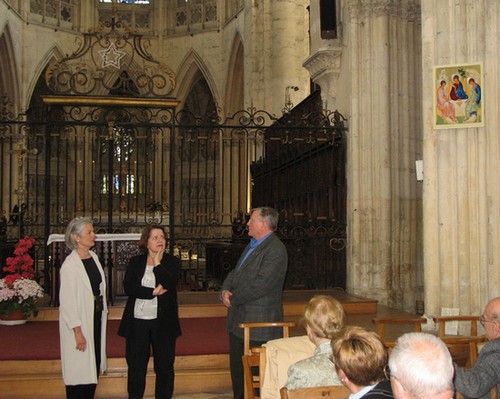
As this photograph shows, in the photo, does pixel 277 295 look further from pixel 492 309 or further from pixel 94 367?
pixel 492 309

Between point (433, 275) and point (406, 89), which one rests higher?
point (406, 89)

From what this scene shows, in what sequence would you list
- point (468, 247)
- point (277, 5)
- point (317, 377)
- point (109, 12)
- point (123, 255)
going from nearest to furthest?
point (317, 377), point (468, 247), point (123, 255), point (277, 5), point (109, 12)

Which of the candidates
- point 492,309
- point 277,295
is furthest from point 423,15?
point 492,309

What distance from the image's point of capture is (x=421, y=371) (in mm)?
1970

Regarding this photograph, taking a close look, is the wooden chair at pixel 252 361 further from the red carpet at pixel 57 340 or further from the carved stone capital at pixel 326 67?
the carved stone capital at pixel 326 67

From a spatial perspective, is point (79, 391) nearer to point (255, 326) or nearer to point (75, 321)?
point (75, 321)

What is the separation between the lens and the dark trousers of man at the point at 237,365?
458cm

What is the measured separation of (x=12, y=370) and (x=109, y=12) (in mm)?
19063

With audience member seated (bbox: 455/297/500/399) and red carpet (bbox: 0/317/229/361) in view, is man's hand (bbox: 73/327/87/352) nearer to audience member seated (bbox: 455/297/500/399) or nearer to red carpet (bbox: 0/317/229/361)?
red carpet (bbox: 0/317/229/361)

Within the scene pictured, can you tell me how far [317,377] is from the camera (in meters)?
3.04

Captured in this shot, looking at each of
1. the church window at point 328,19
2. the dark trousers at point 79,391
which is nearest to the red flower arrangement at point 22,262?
the dark trousers at point 79,391

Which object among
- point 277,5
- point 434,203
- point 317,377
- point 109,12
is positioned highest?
point 109,12

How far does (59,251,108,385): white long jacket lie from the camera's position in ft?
14.0

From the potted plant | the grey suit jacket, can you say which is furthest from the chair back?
the potted plant
